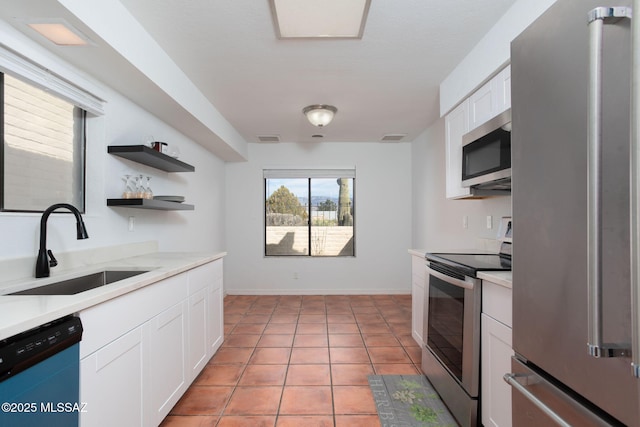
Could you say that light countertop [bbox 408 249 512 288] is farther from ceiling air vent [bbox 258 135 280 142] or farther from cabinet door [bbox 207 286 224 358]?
ceiling air vent [bbox 258 135 280 142]

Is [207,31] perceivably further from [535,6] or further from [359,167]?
[359,167]

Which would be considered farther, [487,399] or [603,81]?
[487,399]

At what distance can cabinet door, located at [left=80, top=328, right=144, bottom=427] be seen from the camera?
1.19m

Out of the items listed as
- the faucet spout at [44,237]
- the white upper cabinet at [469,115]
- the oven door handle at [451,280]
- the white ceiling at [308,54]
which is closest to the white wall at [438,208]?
the white upper cabinet at [469,115]

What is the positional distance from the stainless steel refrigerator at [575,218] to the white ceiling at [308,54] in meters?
1.02

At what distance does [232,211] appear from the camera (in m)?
5.14

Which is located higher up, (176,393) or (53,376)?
(53,376)

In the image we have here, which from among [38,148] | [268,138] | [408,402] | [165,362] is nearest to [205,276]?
[165,362]

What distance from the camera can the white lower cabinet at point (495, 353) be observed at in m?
1.50

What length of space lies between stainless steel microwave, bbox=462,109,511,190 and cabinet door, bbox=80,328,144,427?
214 centimetres

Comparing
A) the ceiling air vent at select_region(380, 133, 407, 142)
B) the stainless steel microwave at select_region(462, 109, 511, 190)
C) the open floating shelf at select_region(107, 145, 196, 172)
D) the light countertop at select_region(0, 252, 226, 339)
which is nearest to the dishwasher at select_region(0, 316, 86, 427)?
the light countertop at select_region(0, 252, 226, 339)

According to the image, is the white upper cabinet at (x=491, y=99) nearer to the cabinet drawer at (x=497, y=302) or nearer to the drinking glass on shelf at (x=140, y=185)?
the cabinet drawer at (x=497, y=302)

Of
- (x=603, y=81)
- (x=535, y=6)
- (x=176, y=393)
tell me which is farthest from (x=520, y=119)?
(x=176, y=393)

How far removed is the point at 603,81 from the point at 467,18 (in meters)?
1.49
